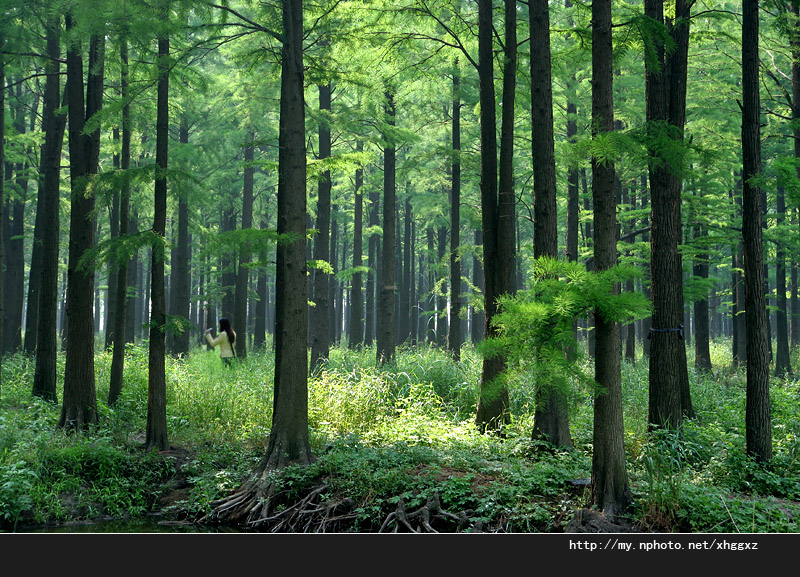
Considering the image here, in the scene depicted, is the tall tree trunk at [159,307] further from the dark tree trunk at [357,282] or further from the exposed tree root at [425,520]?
the dark tree trunk at [357,282]

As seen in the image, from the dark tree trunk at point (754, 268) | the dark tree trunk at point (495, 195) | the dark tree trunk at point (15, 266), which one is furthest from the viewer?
the dark tree trunk at point (15, 266)

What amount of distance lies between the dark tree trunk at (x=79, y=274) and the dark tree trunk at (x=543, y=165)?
7294 mm

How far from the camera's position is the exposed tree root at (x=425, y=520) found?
6.48 m

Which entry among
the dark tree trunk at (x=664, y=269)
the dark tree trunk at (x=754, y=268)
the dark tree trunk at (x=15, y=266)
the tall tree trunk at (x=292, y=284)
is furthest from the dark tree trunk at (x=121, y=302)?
the dark tree trunk at (x=754, y=268)

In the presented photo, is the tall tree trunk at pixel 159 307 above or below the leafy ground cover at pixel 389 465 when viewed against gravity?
Answer: above

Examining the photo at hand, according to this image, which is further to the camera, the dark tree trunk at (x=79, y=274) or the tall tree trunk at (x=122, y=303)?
the tall tree trunk at (x=122, y=303)

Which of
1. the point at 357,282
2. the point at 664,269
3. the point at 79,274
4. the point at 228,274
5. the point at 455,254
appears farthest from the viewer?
the point at 228,274

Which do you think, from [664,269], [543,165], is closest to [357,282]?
[543,165]

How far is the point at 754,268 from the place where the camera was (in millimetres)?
7961

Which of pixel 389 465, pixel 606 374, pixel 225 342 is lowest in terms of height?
pixel 389 465

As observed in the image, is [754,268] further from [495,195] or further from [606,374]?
[495,195]

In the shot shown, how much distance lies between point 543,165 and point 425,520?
17.3ft

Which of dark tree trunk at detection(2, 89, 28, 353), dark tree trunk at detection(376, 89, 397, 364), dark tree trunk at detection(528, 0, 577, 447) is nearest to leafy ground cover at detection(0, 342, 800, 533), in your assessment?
dark tree trunk at detection(528, 0, 577, 447)

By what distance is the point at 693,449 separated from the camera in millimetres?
8242
